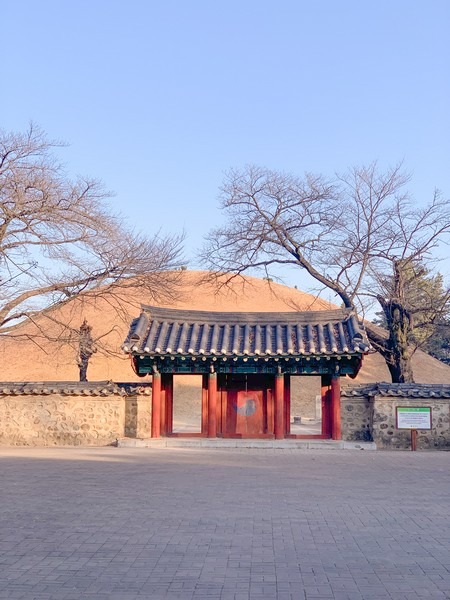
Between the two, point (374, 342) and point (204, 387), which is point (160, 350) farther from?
point (374, 342)

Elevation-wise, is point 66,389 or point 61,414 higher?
point 66,389

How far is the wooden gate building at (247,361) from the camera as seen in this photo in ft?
64.2

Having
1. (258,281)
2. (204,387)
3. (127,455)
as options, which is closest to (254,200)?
(204,387)

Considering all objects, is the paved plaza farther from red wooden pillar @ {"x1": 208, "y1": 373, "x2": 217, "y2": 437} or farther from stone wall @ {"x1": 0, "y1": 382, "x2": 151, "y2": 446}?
stone wall @ {"x1": 0, "y1": 382, "x2": 151, "y2": 446}

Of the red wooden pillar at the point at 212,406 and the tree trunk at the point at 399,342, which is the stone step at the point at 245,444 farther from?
the tree trunk at the point at 399,342

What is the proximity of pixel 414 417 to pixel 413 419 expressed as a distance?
7 centimetres

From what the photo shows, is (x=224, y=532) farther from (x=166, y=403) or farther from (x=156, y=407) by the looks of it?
(x=166, y=403)

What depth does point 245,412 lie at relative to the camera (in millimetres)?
20734

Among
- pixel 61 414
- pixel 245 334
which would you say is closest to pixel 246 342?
pixel 245 334

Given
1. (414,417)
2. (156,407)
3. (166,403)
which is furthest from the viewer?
(166,403)

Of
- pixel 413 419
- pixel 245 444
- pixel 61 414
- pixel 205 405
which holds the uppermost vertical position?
pixel 205 405

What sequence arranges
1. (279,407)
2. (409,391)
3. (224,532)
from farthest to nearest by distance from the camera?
(279,407), (409,391), (224,532)

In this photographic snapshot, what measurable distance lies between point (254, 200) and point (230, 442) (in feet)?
39.4

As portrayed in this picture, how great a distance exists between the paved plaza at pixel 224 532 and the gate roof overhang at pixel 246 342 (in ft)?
16.1
